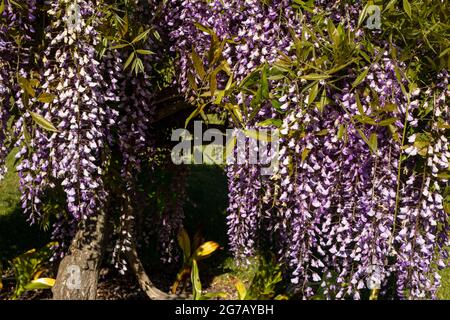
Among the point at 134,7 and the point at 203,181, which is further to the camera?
the point at 203,181

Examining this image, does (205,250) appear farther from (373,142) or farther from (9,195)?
(9,195)

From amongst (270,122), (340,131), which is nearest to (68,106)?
(270,122)

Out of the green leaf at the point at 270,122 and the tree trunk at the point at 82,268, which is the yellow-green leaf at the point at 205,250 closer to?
the tree trunk at the point at 82,268

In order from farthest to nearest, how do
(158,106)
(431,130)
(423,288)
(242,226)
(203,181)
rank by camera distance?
(203,181) < (158,106) < (242,226) < (423,288) < (431,130)

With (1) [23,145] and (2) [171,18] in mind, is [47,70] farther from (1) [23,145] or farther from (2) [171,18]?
(2) [171,18]

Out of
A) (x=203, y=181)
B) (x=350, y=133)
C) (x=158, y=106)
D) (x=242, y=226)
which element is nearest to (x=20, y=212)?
(x=203, y=181)

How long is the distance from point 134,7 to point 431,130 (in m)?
1.77

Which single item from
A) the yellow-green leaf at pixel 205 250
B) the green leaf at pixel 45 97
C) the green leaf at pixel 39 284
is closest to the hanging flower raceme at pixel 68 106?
the green leaf at pixel 45 97

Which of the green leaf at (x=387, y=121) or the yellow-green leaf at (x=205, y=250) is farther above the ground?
the green leaf at (x=387, y=121)

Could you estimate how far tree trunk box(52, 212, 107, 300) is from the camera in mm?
4027

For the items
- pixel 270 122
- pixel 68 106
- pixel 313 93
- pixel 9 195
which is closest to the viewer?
pixel 313 93

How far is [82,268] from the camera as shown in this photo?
4.05 metres

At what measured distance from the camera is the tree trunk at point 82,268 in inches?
159

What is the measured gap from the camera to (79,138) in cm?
287
